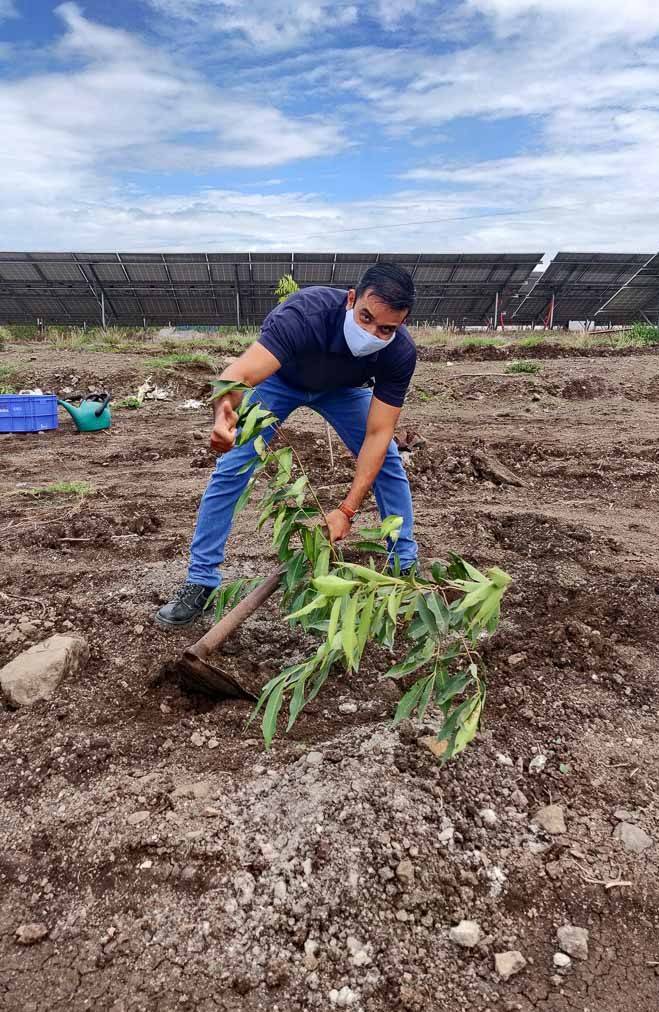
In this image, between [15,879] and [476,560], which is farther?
[476,560]

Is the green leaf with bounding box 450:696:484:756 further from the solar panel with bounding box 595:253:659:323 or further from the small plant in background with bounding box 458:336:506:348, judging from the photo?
the solar panel with bounding box 595:253:659:323

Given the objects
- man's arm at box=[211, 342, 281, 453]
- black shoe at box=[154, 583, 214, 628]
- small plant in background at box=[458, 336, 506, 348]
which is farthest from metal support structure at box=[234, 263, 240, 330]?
man's arm at box=[211, 342, 281, 453]

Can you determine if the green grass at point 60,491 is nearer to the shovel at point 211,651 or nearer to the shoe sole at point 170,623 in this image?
the shoe sole at point 170,623

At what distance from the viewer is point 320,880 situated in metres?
1.73

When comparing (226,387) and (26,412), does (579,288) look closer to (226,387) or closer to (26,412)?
(26,412)

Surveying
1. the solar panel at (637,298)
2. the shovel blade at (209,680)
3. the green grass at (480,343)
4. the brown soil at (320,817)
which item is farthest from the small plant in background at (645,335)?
the shovel blade at (209,680)

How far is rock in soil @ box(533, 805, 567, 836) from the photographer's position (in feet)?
6.15

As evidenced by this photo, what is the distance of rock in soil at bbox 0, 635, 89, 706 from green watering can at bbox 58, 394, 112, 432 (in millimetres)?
5307

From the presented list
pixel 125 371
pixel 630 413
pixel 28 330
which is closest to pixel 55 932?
pixel 630 413

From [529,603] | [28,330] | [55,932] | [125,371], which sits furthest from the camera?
[28,330]

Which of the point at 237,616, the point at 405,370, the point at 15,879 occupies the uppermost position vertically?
the point at 405,370

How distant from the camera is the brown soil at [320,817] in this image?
1523mm

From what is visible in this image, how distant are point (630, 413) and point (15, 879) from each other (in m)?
7.61

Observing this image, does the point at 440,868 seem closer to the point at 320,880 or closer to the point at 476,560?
the point at 320,880
